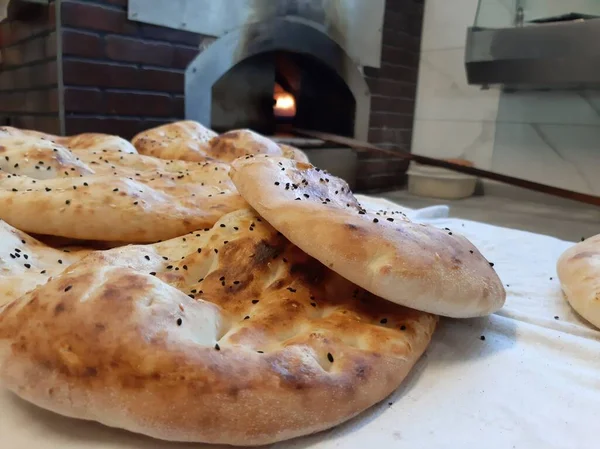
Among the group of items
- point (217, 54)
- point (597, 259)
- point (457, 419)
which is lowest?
point (457, 419)

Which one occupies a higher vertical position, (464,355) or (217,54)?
Result: (217,54)

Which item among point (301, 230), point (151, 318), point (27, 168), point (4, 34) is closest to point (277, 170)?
point (301, 230)

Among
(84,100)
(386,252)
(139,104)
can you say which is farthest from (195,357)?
(139,104)

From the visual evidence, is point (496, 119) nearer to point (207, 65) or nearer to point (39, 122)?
point (207, 65)

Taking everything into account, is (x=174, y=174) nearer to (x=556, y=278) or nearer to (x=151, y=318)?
(x=151, y=318)

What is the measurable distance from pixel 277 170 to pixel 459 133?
4.04 m

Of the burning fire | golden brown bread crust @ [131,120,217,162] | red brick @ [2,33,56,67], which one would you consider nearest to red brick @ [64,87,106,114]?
red brick @ [2,33,56,67]

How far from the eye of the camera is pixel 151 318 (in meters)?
0.71

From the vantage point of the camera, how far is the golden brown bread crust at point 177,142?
2082mm

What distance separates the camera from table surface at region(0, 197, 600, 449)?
70cm

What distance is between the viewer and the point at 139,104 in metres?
2.93

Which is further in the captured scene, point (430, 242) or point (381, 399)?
point (430, 242)

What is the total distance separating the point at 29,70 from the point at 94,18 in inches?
23.0

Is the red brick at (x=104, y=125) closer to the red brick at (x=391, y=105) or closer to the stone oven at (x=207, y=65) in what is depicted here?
the stone oven at (x=207, y=65)
